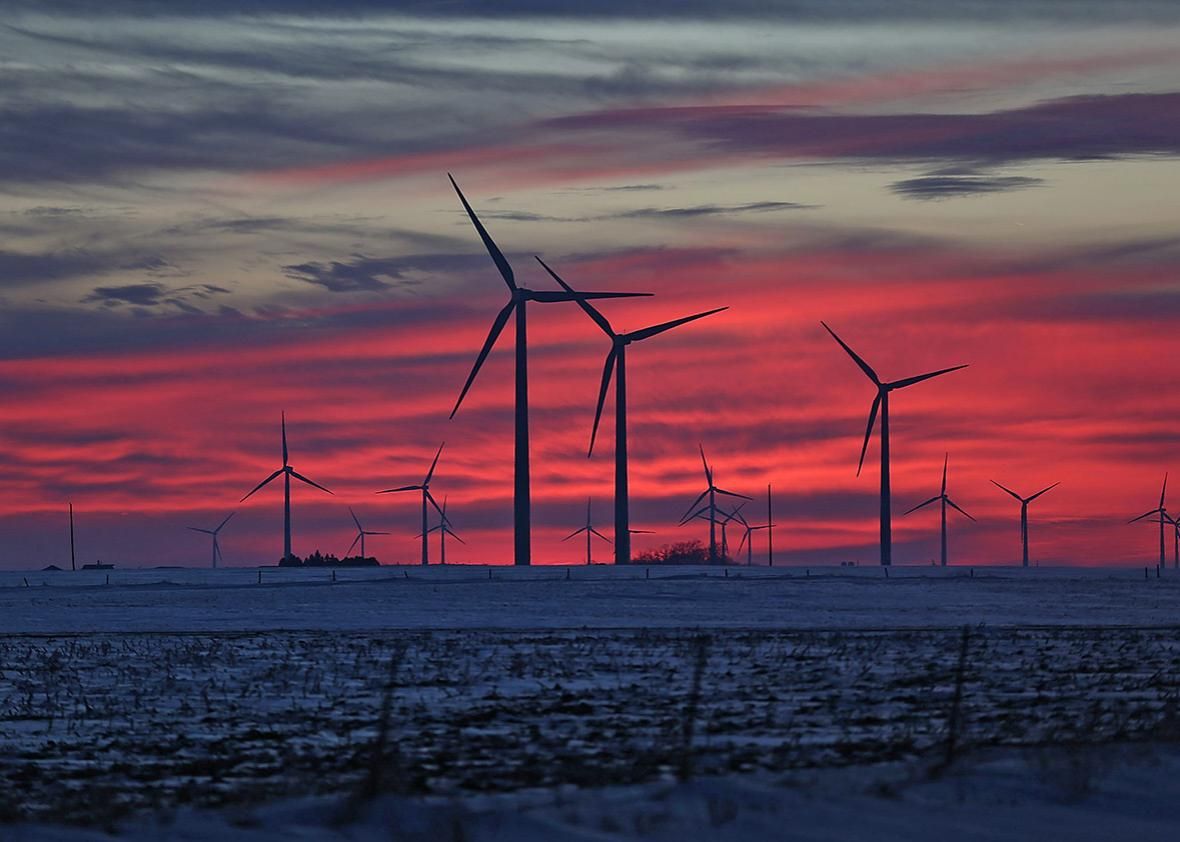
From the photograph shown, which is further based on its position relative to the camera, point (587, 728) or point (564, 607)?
point (564, 607)

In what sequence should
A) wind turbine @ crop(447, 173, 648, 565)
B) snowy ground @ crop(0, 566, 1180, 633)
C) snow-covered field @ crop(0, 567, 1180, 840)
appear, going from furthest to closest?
wind turbine @ crop(447, 173, 648, 565)
snowy ground @ crop(0, 566, 1180, 633)
snow-covered field @ crop(0, 567, 1180, 840)

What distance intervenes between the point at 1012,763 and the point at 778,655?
29.5 m

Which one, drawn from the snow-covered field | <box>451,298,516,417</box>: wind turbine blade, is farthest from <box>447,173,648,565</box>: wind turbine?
the snow-covered field

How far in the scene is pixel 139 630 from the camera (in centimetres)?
8319

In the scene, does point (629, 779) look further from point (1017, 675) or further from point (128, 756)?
point (1017, 675)

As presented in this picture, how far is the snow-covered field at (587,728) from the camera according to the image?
21641 millimetres

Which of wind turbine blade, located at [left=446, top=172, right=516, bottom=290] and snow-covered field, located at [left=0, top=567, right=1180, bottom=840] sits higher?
wind turbine blade, located at [left=446, top=172, right=516, bottom=290]

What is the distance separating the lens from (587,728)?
1241 inches

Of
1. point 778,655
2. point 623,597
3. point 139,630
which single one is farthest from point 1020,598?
point 778,655

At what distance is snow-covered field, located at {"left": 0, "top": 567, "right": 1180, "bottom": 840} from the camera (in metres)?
21.6

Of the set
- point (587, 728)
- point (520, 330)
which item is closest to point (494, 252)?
point (520, 330)

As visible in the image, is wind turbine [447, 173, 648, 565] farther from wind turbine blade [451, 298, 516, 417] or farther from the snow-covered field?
the snow-covered field

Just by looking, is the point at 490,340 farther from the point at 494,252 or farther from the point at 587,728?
the point at 587,728

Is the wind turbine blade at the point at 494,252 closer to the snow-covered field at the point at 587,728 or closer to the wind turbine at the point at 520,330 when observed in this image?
the wind turbine at the point at 520,330
